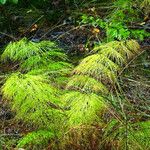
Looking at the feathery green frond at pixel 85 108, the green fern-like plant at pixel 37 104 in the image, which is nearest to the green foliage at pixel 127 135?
the feathery green frond at pixel 85 108

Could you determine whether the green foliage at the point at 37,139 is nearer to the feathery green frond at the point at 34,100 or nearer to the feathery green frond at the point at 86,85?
the feathery green frond at the point at 34,100

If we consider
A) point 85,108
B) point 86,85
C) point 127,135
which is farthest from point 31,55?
point 127,135

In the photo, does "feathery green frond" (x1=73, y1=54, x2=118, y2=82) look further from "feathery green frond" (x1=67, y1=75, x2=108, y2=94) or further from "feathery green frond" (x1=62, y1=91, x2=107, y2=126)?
"feathery green frond" (x1=62, y1=91, x2=107, y2=126)

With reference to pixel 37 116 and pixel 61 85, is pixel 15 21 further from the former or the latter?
pixel 37 116

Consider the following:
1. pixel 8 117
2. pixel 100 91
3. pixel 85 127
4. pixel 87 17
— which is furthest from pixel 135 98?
pixel 87 17

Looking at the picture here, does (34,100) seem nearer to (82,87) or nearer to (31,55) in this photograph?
(82,87)

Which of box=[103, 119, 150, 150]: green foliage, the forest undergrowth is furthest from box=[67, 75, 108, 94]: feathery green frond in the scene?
box=[103, 119, 150, 150]: green foliage

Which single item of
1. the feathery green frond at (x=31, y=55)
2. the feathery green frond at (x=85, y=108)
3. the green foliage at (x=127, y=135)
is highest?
the feathery green frond at (x=31, y=55)
